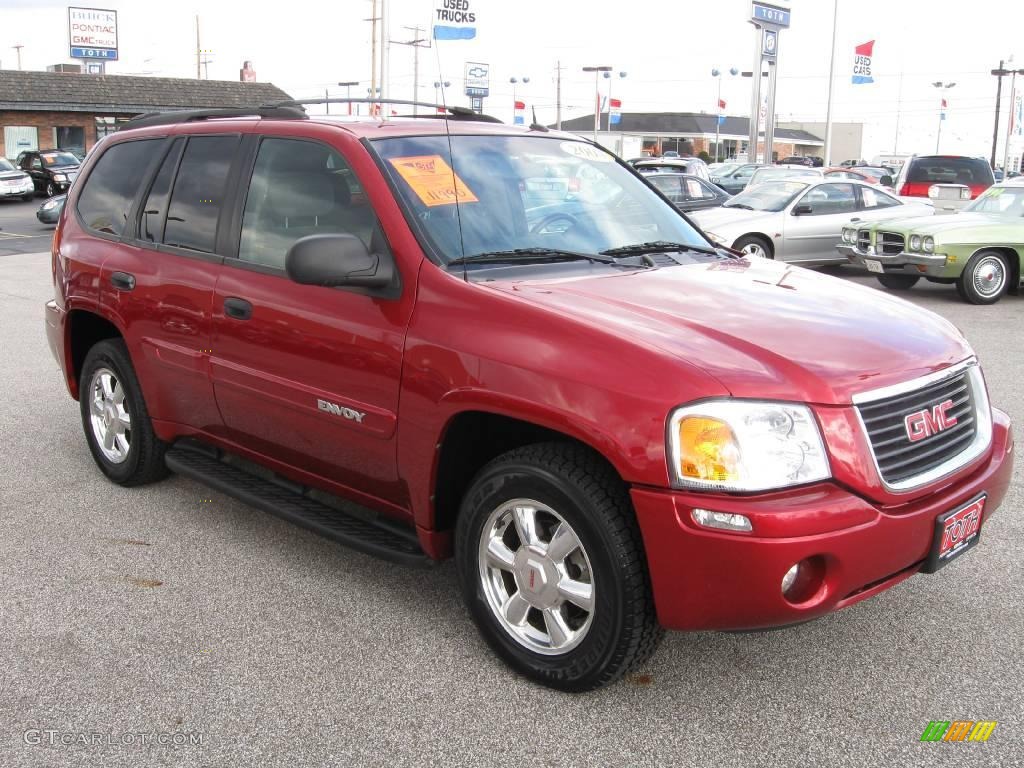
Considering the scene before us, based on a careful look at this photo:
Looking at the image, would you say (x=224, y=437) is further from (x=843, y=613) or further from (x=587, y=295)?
(x=843, y=613)

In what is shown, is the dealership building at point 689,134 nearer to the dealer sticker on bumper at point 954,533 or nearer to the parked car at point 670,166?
the parked car at point 670,166

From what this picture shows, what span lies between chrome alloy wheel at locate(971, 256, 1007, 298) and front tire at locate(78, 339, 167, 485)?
10057 millimetres

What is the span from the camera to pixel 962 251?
39.0ft

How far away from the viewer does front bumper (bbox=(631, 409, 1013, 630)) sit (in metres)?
2.73

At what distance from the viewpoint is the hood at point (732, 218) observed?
47.1ft

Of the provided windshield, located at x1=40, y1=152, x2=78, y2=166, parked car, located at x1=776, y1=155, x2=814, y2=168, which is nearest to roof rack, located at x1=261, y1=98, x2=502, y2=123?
windshield, located at x1=40, y1=152, x2=78, y2=166

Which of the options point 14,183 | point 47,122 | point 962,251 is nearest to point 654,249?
point 962,251

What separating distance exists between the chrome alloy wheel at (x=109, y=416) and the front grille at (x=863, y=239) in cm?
1013

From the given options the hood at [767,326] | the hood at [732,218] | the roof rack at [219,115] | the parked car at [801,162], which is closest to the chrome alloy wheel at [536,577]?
the hood at [767,326]

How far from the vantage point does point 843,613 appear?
149 inches

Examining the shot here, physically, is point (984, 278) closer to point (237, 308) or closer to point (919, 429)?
point (919, 429)

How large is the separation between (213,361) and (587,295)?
5.80 feet

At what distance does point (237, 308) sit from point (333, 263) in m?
0.88

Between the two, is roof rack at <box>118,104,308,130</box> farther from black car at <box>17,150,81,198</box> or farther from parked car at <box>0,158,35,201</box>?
black car at <box>17,150,81,198</box>
